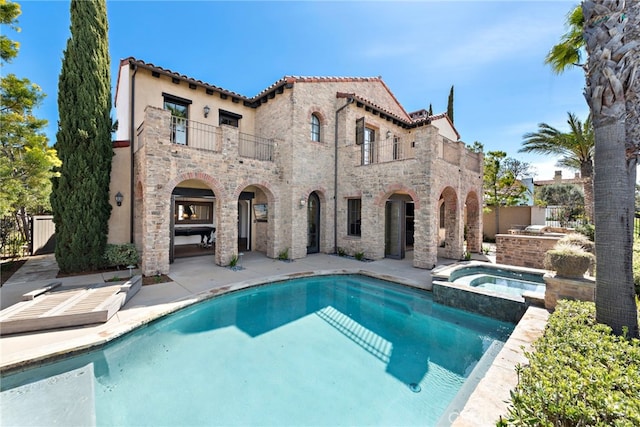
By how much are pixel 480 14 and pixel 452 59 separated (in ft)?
7.40

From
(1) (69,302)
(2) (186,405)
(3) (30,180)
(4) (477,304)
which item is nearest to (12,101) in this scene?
(3) (30,180)

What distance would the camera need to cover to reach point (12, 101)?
8.27 metres

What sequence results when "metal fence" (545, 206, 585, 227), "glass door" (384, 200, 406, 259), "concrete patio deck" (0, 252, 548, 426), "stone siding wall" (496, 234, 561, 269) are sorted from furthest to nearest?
"metal fence" (545, 206, 585, 227) → "glass door" (384, 200, 406, 259) → "stone siding wall" (496, 234, 561, 269) → "concrete patio deck" (0, 252, 548, 426)

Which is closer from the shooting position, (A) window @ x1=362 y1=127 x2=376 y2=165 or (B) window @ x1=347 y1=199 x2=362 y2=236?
(B) window @ x1=347 y1=199 x2=362 y2=236

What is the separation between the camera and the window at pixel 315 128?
46.8 feet

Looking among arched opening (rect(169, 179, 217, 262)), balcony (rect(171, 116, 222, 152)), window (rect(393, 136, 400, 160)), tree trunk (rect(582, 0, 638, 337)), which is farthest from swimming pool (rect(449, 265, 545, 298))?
arched opening (rect(169, 179, 217, 262))

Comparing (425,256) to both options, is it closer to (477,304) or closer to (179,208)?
(477,304)

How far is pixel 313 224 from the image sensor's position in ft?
48.9

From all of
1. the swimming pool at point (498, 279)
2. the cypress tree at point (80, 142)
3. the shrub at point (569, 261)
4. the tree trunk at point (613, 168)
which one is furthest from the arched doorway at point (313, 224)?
the tree trunk at point (613, 168)

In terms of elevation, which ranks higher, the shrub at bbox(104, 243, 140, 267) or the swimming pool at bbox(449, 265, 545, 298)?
the shrub at bbox(104, 243, 140, 267)

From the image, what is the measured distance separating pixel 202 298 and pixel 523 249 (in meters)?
13.7

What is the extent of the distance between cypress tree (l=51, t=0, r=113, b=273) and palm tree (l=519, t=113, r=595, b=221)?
24301mm

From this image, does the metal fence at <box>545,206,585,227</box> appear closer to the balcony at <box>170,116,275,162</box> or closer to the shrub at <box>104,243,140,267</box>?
the balcony at <box>170,116,275,162</box>

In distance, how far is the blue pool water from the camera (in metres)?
3.75
